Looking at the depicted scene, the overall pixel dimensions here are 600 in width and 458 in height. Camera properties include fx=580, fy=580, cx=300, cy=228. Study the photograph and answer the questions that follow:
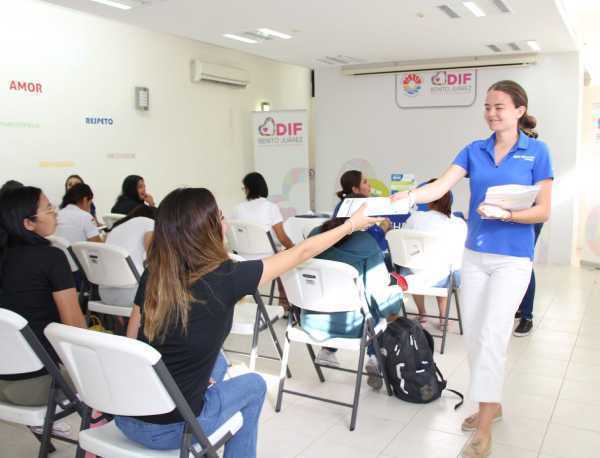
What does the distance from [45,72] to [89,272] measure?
4240mm

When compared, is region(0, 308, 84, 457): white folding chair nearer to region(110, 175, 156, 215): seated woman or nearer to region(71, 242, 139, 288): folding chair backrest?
region(71, 242, 139, 288): folding chair backrest

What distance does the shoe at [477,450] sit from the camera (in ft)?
8.50

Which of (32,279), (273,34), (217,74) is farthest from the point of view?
(217,74)

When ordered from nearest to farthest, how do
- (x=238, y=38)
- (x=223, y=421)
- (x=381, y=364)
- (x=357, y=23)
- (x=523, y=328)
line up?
(x=223, y=421) → (x=381, y=364) → (x=523, y=328) → (x=357, y=23) → (x=238, y=38)

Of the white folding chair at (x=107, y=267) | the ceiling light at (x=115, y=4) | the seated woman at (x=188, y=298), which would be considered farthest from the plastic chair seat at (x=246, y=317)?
the ceiling light at (x=115, y=4)

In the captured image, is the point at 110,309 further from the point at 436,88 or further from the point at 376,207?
the point at 436,88

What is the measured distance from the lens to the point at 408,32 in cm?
624

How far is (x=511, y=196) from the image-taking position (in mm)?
2342

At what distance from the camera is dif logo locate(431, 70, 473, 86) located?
7844 mm

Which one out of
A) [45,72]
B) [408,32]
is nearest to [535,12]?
[408,32]

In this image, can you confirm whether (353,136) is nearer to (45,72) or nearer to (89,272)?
(45,72)

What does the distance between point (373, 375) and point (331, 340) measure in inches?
20.3

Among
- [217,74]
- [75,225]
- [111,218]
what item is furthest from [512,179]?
[217,74]

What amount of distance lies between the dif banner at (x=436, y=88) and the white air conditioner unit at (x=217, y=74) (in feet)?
9.43
